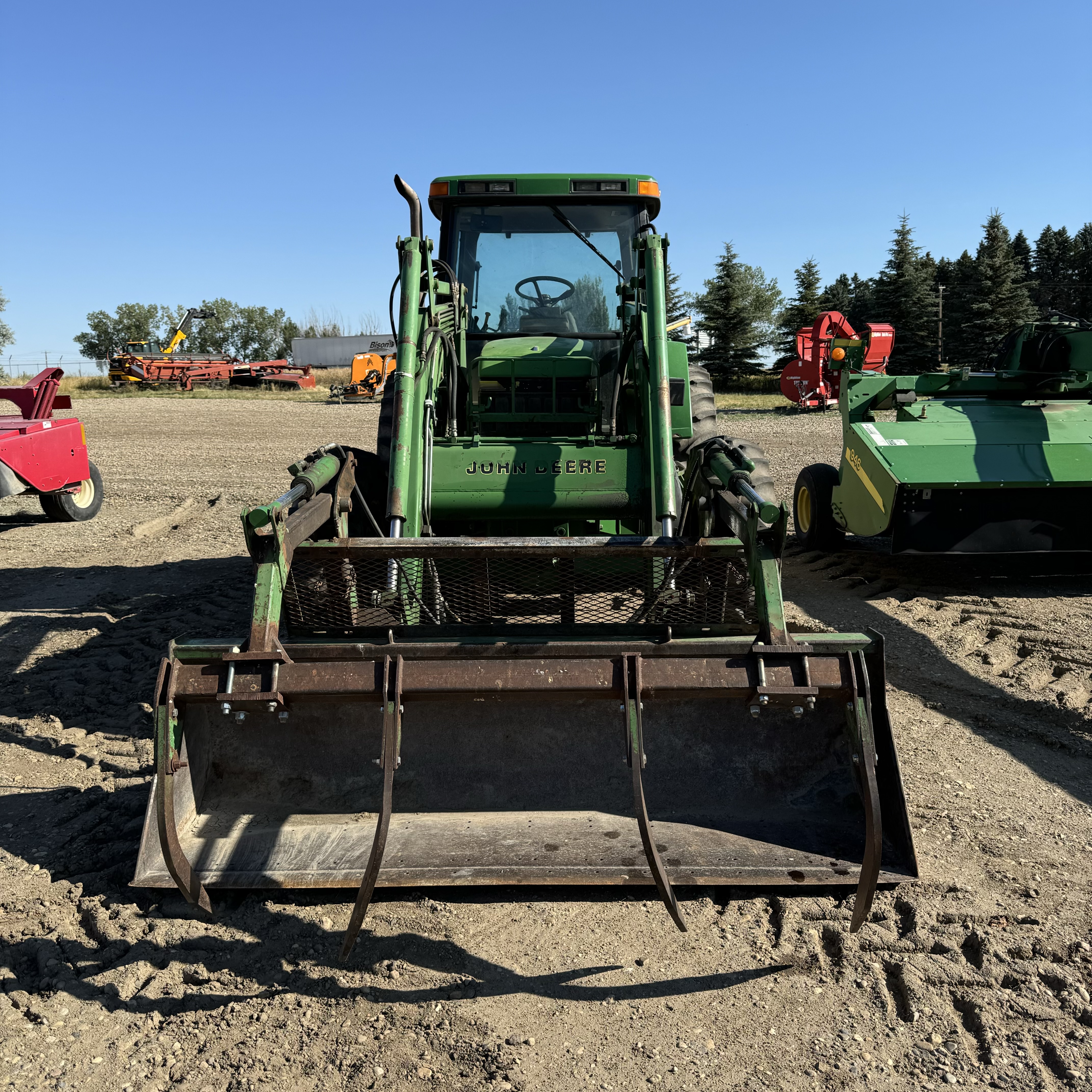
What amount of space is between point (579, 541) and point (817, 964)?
158 cm

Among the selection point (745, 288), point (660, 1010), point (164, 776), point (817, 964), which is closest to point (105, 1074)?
point (164, 776)

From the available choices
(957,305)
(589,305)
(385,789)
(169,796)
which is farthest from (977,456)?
(957,305)

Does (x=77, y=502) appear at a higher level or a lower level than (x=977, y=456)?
lower

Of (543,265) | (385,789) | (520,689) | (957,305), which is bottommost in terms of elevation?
(385,789)

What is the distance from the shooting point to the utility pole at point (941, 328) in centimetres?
3130

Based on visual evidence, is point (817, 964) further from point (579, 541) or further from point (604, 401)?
point (604, 401)

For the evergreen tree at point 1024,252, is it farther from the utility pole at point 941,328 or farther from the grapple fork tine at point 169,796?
the grapple fork tine at point 169,796

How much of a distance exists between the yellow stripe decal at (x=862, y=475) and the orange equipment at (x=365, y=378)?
2226 cm

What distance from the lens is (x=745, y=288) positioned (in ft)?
132

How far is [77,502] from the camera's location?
9.80 m

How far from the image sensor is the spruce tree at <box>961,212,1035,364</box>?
32844 mm

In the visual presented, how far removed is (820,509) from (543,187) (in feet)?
12.1

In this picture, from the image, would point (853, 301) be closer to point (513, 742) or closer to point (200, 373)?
point (200, 373)

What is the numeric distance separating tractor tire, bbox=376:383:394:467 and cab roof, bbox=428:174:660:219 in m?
1.25
